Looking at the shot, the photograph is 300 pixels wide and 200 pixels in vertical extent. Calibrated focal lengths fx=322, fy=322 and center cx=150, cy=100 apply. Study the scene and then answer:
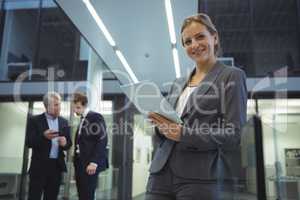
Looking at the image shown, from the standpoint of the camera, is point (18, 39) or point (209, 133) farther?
point (18, 39)

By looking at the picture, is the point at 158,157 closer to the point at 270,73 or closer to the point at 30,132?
the point at 30,132

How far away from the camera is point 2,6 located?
5590 millimetres

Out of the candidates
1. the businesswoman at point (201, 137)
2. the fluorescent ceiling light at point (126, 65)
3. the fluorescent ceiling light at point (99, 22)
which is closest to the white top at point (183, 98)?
the businesswoman at point (201, 137)

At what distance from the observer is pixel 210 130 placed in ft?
3.16

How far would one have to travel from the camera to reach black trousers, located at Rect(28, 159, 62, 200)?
2.64 meters

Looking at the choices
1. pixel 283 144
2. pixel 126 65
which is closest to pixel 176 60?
pixel 126 65

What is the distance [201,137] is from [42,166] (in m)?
2.08

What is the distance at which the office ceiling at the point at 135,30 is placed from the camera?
11.1ft

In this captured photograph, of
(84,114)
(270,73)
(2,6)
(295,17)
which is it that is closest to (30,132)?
(84,114)

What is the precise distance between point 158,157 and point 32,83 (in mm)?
5243

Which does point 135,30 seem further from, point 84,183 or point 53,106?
point 84,183

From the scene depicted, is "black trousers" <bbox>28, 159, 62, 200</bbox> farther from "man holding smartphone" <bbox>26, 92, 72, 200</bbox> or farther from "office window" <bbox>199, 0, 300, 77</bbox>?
"office window" <bbox>199, 0, 300, 77</bbox>

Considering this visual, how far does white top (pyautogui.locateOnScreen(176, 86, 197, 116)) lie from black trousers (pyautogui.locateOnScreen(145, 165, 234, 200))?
217 mm

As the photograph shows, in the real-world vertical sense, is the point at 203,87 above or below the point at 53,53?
below
